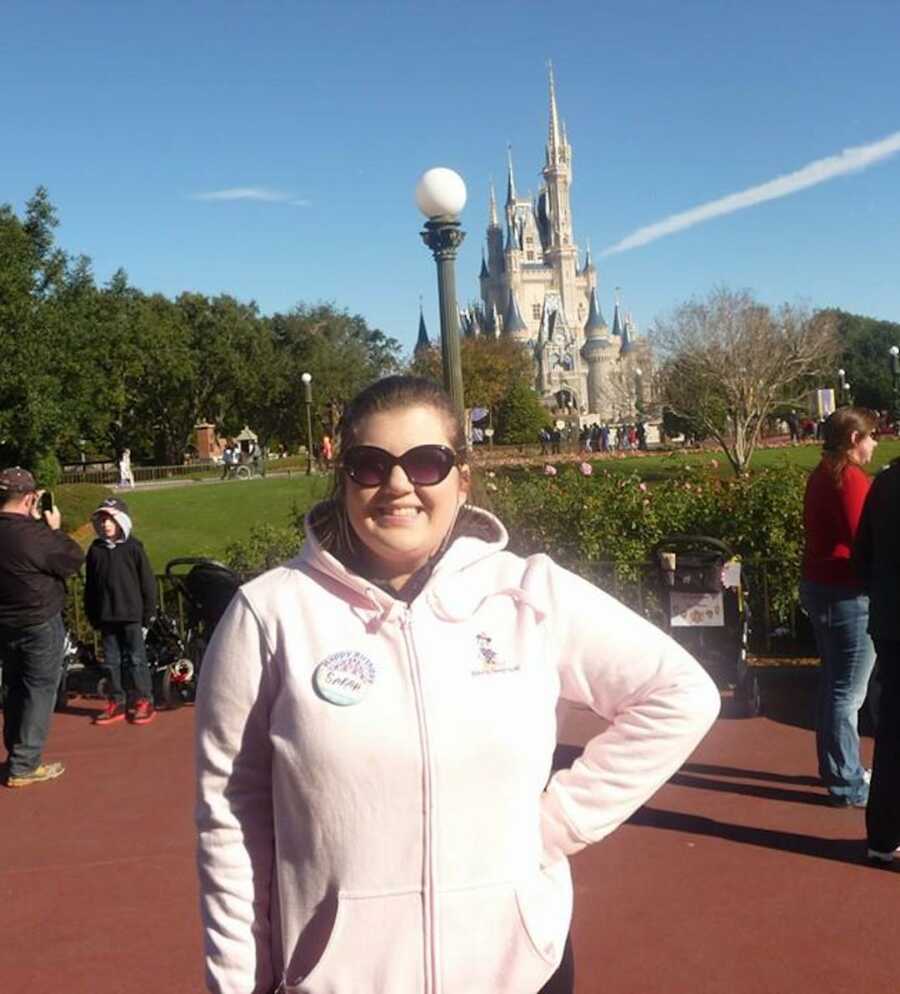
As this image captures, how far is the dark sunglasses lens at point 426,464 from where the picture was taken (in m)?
1.83

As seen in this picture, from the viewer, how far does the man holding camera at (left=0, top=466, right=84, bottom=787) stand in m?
5.74

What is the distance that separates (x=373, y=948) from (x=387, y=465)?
2.66 ft

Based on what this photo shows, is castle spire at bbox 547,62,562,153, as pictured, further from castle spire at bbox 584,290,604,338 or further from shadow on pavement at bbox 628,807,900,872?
shadow on pavement at bbox 628,807,900,872

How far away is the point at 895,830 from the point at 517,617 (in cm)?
303

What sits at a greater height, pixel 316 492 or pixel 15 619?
pixel 316 492

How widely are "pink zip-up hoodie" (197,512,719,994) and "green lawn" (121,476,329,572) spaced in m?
11.6

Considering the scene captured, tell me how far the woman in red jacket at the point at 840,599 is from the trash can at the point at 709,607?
1.64m

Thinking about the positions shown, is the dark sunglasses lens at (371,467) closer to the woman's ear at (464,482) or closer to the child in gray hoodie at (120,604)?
the woman's ear at (464,482)

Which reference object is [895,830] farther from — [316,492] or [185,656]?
[185,656]

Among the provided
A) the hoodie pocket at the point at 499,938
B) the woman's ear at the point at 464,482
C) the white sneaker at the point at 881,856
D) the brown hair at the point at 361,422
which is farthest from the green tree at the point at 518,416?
the hoodie pocket at the point at 499,938

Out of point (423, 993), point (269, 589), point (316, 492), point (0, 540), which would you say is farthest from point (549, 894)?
point (0, 540)

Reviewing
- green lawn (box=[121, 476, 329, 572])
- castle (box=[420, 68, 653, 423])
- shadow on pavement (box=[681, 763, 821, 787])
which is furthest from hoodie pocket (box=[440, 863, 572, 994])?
castle (box=[420, 68, 653, 423])

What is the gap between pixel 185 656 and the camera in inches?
309

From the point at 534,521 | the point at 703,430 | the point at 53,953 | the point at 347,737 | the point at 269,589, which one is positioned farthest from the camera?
the point at 703,430
